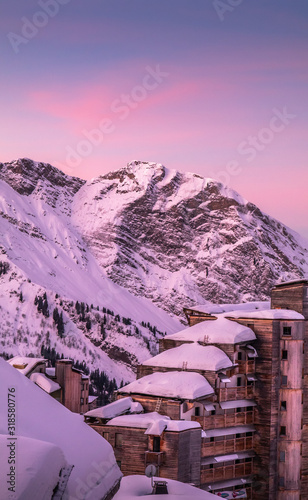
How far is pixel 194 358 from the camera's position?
5928cm

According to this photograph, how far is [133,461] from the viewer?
47.6 meters

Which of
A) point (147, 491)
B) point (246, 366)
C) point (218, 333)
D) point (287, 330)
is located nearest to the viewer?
point (147, 491)

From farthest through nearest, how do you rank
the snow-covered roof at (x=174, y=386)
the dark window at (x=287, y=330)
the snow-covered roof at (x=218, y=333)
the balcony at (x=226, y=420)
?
the dark window at (x=287, y=330) < the snow-covered roof at (x=218, y=333) < the balcony at (x=226, y=420) < the snow-covered roof at (x=174, y=386)

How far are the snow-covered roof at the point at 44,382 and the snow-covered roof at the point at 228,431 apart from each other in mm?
14124

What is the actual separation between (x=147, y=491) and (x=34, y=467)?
44.1ft

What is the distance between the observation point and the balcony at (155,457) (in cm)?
4656

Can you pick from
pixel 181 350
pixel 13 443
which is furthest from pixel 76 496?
pixel 181 350

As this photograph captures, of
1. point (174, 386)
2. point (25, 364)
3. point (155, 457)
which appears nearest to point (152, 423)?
point (155, 457)

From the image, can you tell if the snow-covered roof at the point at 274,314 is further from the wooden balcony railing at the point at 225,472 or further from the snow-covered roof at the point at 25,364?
the snow-covered roof at the point at 25,364

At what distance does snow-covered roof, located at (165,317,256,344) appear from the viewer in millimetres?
60812

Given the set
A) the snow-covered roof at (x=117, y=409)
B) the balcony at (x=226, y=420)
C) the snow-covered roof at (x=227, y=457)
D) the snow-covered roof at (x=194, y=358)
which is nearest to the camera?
the snow-covered roof at (x=117, y=409)

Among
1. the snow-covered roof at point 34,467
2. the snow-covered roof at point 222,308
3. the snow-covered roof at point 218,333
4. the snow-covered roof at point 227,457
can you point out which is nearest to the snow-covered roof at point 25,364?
the snow-covered roof at point 218,333

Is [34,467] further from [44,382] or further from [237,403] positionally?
[237,403]

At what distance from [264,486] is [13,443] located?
51233 millimetres
